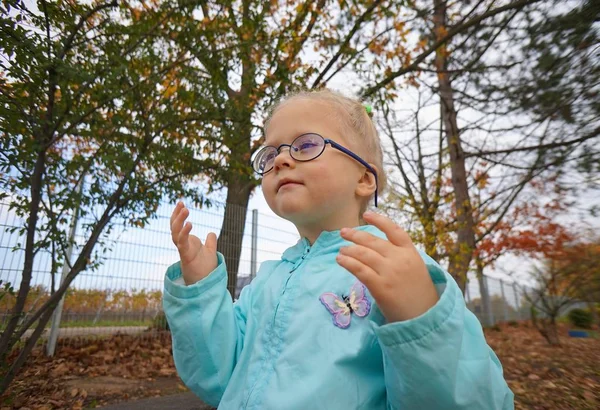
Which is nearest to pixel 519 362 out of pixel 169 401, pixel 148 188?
pixel 169 401

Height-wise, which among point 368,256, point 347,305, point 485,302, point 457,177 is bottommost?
point 485,302

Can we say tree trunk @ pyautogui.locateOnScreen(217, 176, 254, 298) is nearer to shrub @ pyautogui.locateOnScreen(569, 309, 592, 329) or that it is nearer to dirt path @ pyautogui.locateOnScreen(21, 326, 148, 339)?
dirt path @ pyautogui.locateOnScreen(21, 326, 148, 339)

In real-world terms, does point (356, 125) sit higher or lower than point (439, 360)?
higher

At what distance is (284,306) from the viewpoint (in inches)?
42.9

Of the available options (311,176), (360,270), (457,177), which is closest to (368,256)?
(360,270)

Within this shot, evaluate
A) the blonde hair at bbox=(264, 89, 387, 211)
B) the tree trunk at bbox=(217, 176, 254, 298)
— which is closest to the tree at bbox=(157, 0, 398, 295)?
the tree trunk at bbox=(217, 176, 254, 298)

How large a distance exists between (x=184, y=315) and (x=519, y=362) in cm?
428

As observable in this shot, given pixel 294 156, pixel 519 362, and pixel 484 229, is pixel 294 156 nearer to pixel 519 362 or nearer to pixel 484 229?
pixel 519 362

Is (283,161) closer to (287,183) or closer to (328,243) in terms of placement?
(287,183)

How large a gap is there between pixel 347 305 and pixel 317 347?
137 mm

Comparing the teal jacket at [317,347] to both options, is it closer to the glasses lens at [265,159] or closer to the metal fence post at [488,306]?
the glasses lens at [265,159]

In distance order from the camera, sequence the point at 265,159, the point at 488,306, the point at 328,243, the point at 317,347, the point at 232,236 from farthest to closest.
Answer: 1. the point at 488,306
2. the point at 232,236
3. the point at 265,159
4. the point at 328,243
5. the point at 317,347

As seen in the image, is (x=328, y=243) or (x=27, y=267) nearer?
(x=328, y=243)

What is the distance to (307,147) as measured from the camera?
3.95 ft
